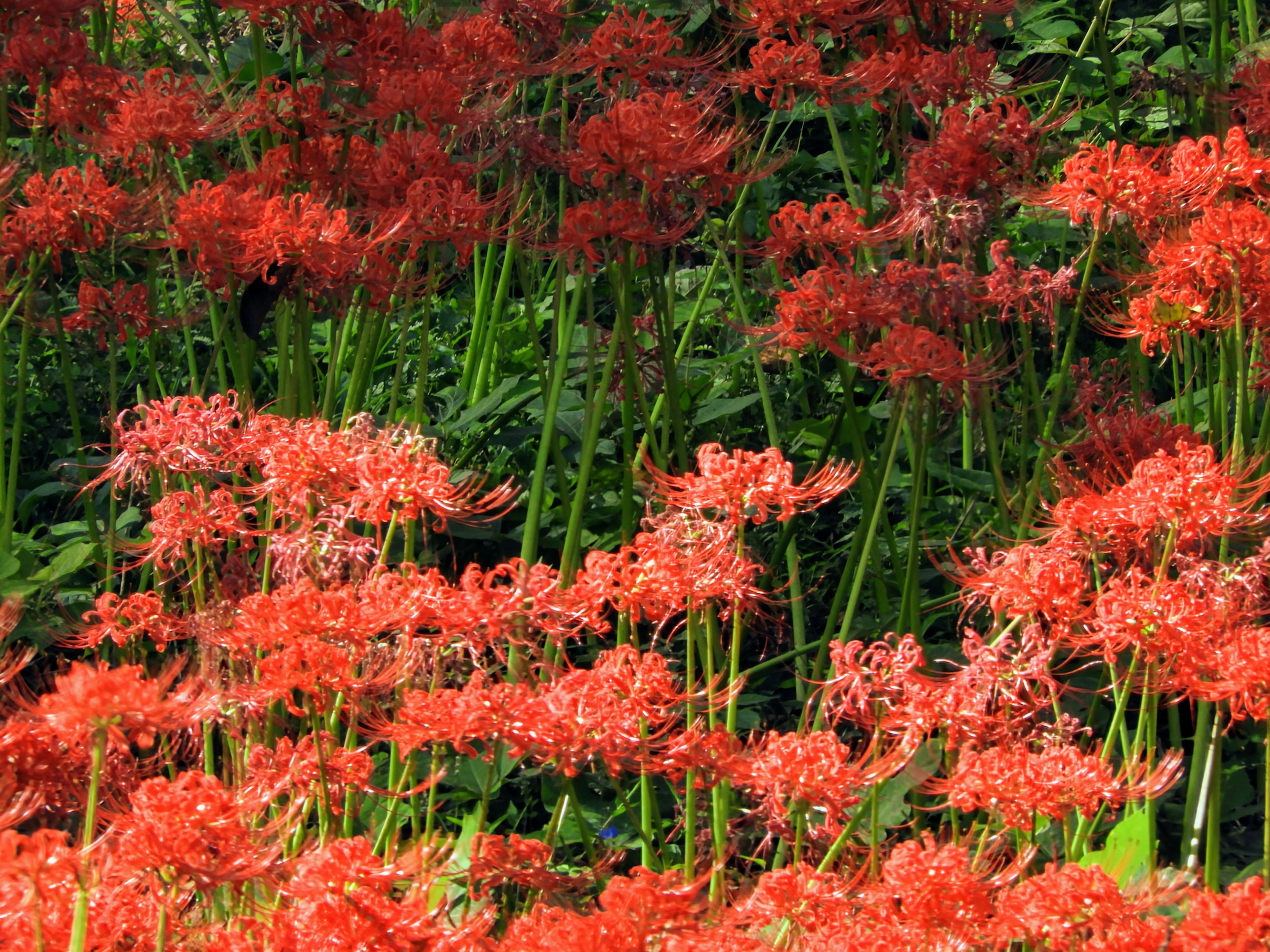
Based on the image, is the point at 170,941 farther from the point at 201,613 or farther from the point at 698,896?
the point at 698,896

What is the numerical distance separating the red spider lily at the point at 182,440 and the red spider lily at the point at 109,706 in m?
0.61

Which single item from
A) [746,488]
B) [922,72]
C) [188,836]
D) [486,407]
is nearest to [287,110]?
[486,407]

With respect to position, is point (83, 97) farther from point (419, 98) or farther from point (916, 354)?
point (916, 354)

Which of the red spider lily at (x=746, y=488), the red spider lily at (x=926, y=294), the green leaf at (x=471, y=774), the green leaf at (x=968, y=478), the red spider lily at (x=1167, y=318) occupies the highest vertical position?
the red spider lily at (x=926, y=294)

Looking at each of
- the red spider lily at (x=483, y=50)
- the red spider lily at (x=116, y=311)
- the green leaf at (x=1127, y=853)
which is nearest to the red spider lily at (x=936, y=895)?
the green leaf at (x=1127, y=853)

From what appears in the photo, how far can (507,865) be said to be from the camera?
1.41m

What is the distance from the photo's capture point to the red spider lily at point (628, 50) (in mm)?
2314

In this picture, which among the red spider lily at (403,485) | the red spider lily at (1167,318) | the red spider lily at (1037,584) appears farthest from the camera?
the red spider lily at (1167,318)

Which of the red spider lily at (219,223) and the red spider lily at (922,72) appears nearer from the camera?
the red spider lily at (219,223)

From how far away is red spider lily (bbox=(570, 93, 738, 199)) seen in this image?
1974mm

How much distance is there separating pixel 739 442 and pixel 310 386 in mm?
1169

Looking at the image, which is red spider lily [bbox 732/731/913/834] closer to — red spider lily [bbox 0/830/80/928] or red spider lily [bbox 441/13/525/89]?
red spider lily [bbox 0/830/80/928]

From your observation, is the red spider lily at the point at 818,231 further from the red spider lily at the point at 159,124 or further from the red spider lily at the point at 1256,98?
the red spider lily at the point at 159,124

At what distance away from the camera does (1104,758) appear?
1590 millimetres
